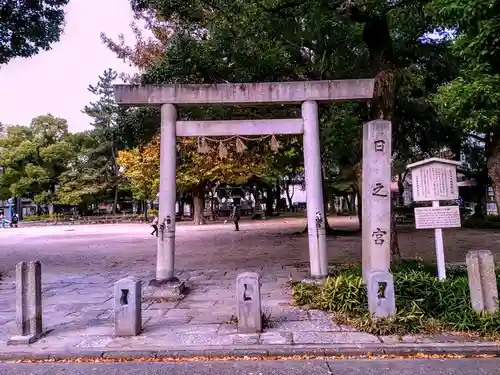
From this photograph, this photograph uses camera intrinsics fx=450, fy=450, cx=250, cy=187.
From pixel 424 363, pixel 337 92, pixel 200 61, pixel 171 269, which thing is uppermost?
pixel 200 61

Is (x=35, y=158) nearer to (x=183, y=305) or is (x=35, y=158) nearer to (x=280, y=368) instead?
(x=183, y=305)

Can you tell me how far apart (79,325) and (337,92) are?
21.9ft

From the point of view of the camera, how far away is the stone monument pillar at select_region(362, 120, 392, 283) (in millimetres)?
8094

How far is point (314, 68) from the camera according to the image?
1727cm

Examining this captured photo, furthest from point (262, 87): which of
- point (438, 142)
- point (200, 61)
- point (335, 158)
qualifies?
point (438, 142)

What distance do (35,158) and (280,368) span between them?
1874 inches

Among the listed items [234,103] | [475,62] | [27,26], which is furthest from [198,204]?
[475,62]

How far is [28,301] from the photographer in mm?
6551

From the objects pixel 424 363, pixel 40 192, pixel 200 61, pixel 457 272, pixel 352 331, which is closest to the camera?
pixel 424 363

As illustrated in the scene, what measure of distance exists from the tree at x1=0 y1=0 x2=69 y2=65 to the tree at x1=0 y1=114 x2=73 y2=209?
3537cm

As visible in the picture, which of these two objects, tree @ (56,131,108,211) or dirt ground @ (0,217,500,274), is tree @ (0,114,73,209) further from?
dirt ground @ (0,217,500,274)

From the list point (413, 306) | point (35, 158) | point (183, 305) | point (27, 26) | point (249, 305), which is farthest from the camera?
point (35, 158)

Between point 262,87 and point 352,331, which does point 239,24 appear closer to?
point 262,87

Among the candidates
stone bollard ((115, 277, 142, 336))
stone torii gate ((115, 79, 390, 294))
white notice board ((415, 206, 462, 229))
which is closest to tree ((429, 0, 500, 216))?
white notice board ((415, 206, 462, 229))
